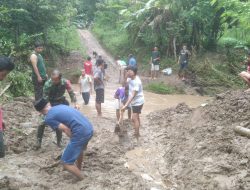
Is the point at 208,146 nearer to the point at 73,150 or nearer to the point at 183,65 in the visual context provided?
the point at 73,150

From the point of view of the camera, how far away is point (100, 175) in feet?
20.7

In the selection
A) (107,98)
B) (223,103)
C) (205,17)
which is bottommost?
(107,98)

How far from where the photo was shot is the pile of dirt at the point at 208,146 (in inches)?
237

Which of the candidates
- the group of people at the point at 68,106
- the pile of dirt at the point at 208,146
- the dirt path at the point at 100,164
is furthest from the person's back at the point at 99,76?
the pile of dirt at the point at 208,146

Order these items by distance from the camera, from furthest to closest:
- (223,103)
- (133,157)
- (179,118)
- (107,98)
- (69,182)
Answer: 1. (107,98)
2. (179,118)
3. (223,103)
4. (133,157)
5. (69,182)

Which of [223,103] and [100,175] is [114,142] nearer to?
[100,175]

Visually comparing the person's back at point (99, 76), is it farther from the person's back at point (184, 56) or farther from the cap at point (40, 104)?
the person's back at point (184, 56)

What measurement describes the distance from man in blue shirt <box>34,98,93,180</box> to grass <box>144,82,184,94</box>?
12.9m

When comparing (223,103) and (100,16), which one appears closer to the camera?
(223,103)

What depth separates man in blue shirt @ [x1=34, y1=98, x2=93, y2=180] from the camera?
18.2 ft

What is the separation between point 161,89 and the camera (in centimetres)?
1841

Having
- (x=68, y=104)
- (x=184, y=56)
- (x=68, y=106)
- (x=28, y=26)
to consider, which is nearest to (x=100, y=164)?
(x=68, y=106)

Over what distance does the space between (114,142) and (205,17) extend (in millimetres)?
14598

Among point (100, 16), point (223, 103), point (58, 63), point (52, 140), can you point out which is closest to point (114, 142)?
point (52, 140)
